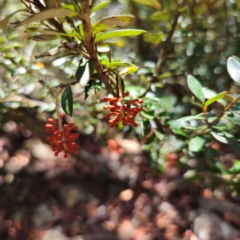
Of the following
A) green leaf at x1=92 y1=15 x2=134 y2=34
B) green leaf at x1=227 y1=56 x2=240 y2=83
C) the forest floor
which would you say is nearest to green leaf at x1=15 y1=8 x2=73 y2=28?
green leaf at x1=92 y1=15 x2=134 y2=34

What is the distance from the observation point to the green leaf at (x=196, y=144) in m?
0.90

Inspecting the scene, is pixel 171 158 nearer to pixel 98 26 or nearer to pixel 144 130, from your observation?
pixel 144 130

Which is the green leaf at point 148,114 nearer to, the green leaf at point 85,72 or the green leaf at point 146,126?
the green leaf at point 146,126

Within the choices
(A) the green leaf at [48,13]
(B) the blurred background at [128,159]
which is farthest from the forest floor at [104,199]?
(A) the green leaf at [48,13]

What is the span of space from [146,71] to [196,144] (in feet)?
1.16

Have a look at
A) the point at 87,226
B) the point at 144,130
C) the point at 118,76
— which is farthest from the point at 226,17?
the point at 87,226

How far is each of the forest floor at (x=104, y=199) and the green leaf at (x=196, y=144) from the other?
0.69 m

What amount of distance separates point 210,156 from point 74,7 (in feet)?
2.38

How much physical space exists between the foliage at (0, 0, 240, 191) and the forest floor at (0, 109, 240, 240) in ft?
1.51

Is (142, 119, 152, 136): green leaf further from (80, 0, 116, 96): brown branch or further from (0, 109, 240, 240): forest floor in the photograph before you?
(0, 109, 240, 240): forest floor

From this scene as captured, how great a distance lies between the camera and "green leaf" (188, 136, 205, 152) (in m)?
0.90

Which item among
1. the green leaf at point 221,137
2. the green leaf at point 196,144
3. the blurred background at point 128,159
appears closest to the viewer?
the green leaf at point 221,137

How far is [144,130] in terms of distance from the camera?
3.05 ft

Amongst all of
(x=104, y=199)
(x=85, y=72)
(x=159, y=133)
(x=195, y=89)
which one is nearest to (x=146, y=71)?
(x=159, y=133)
